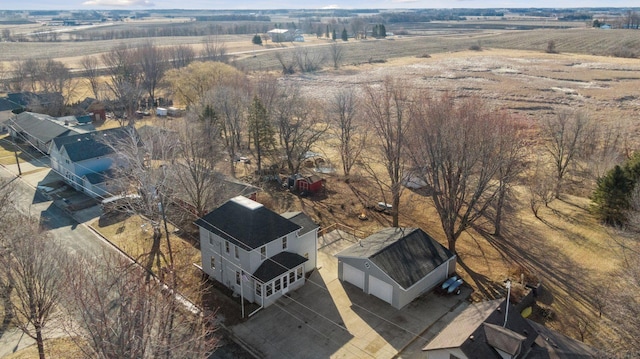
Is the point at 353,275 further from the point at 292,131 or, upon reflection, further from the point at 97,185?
the point at 97,185

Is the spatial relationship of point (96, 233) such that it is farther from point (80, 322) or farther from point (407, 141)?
point (407, 141)

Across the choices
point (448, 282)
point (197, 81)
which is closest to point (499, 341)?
point (448, 282)

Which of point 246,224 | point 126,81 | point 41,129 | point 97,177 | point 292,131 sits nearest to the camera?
point 246,224

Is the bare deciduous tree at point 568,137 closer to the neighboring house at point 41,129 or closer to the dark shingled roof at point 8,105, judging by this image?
Result: the neighboring house at point 41,129

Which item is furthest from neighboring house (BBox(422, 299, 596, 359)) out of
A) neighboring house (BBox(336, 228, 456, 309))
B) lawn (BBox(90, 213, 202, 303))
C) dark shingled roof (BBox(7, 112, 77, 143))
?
dark shingled roof (BBox(7, 112, 77, 143))

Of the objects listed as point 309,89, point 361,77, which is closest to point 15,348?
point 309,89

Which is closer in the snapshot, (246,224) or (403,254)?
(246,224)

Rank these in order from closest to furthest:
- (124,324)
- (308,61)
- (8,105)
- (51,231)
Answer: (124,324), (51,231), (8,105), (308,61)
